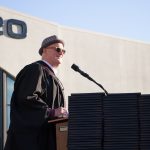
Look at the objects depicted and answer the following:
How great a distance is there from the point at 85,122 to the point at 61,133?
0.28 metres

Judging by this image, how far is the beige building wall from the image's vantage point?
15.6 m

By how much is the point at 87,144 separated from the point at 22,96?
758mm

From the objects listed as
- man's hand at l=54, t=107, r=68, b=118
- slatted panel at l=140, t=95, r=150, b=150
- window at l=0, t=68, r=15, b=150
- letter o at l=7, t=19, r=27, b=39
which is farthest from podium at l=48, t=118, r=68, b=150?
letter o at l=7, t=19, r=27, b=39

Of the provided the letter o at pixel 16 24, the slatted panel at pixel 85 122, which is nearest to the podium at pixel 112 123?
the slatted panel at pixel 85 122

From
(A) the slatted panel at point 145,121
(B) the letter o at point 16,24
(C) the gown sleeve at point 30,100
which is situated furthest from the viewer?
(B) the letter o at point 16,24

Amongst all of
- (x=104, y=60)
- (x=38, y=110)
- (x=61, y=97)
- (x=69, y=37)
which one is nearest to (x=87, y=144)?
(x=38, y=110)

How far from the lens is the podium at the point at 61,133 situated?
Result: 362 centimetres

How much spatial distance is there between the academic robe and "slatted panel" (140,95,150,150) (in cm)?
76

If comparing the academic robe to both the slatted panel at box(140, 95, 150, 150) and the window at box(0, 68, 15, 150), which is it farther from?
the window at box(0, 68, 15, 150)

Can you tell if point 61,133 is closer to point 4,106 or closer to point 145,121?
point 145,121

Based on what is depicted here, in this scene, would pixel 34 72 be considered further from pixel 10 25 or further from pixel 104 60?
pixel 104 60

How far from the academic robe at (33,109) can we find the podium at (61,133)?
159 millimetres

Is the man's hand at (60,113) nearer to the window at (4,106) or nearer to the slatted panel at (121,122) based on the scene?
the slatted panel at (121,122)

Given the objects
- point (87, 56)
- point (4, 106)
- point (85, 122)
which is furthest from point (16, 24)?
point (85, 122)
